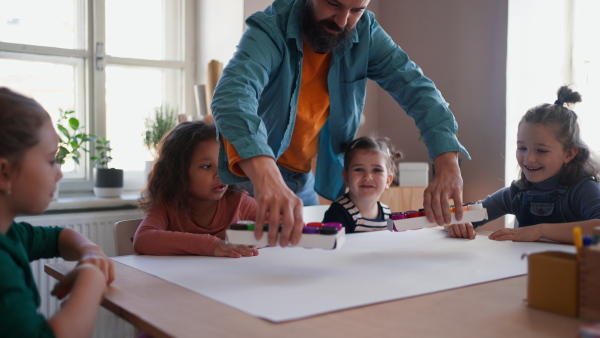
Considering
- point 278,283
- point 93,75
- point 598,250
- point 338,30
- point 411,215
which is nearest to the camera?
point 598,250

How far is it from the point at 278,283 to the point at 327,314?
20 centimetres

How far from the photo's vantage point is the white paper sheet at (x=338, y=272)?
814 mm

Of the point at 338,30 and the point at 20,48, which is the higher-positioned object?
the point at 20,48

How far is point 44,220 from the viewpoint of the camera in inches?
96.7

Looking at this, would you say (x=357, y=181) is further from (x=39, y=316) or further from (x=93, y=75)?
(x=93, y=75)

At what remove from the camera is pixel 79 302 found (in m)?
0.76

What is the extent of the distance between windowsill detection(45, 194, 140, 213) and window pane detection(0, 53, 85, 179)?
11.0 inches

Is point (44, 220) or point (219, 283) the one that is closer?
point (219, 283)

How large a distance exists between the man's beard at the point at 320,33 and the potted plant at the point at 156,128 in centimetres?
146

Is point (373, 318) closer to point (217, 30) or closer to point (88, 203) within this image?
point (88, 203)

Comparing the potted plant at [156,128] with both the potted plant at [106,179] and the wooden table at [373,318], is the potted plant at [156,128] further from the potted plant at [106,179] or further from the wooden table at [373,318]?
the wooden table at [373,318]

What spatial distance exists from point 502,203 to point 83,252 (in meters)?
1.38

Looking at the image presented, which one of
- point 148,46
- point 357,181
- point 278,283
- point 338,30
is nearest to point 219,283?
point 278,283

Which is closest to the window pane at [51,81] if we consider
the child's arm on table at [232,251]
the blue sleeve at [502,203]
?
the child's arm on table at [232,251]
